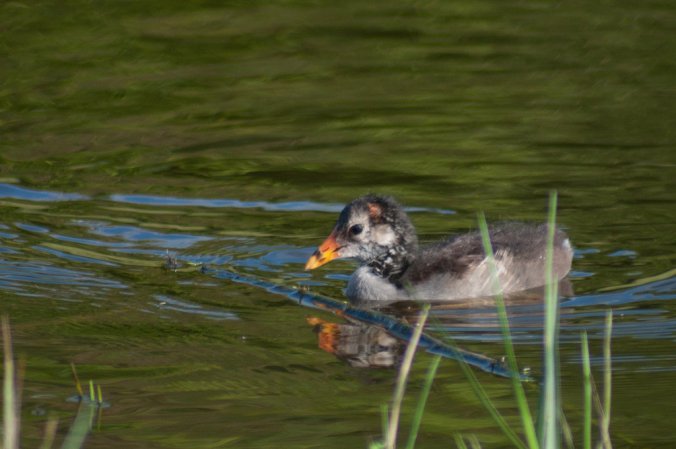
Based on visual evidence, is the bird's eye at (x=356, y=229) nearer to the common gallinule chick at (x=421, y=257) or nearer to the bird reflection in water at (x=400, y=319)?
the common gallinule chick at (x=421, y=257)

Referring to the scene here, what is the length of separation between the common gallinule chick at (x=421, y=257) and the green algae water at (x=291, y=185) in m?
0.29

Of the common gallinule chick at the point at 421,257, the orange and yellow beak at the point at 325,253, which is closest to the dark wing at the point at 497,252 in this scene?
the common gallinule chick at the point at 421,257

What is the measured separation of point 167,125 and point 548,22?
17.9 ft

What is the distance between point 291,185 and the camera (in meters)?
11.8

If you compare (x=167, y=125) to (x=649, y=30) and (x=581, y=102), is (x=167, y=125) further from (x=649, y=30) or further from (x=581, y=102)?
(x=649, y=30)

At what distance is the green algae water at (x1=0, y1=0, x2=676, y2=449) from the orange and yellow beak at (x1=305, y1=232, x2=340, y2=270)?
0.66 ft

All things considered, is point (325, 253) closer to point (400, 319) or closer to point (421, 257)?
point (421, 257)

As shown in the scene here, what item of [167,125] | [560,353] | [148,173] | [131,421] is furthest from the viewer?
[167,125]

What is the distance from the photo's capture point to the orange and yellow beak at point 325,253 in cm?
974

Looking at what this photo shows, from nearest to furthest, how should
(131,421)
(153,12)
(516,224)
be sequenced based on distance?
(131,421), (516,224), (153,12)

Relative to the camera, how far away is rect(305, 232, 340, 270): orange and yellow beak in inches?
384

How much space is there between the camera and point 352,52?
52.5 feet

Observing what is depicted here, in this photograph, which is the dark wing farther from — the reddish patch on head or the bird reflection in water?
the reddish patch on head

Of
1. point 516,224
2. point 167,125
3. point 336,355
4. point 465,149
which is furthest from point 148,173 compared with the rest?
point 336,355
